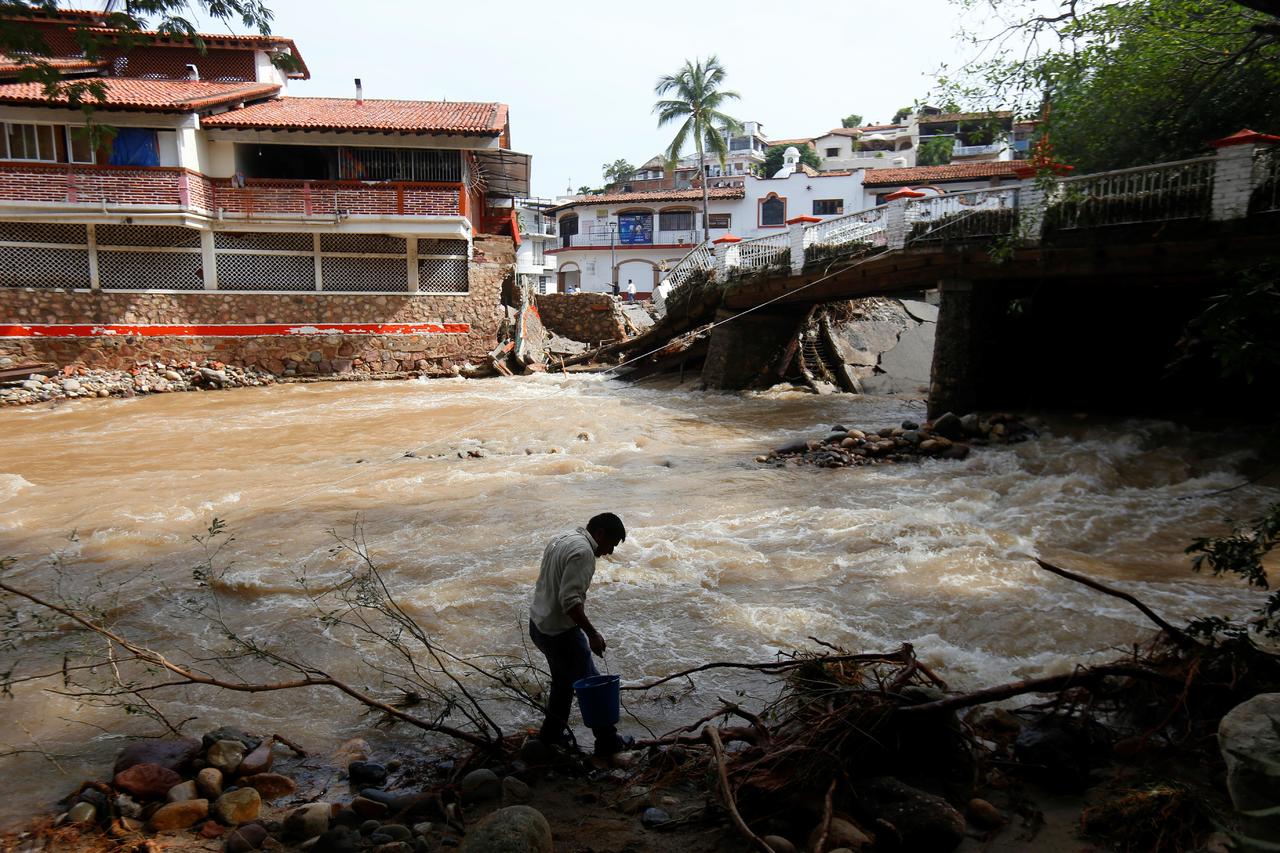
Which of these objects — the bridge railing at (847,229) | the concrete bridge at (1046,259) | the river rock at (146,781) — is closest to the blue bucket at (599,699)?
the river rock at (146,781)

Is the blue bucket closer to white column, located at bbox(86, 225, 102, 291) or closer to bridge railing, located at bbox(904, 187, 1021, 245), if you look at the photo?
bridge railing, located at bbox(904, 187, 1021, 245)

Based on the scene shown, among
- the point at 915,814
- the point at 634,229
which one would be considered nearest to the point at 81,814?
the point at 915,814

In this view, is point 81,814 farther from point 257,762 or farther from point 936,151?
point 936,151

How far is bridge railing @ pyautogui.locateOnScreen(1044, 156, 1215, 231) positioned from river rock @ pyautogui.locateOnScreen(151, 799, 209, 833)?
37.4 feet

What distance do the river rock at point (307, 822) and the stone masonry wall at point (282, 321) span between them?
21735 millimetres

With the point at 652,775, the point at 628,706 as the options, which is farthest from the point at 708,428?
the point at 652,775

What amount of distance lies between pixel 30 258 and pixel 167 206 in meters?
4.22

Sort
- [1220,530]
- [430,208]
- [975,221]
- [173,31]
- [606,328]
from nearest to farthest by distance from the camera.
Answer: [173,31] < [1220,530] < [975,221] < [430,208] < [606,328]

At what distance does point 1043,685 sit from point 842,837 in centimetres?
145

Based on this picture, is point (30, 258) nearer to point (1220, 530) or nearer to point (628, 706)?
point (628, 706)

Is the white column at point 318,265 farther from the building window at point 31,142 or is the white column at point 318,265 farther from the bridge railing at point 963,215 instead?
the bridge railing at point 963,215

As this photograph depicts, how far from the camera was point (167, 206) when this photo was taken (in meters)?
22.2

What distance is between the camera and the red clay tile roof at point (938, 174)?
3712 centimetres

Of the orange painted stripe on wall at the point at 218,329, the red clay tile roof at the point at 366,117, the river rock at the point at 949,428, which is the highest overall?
the red clay tile roof at the point at 366,117
